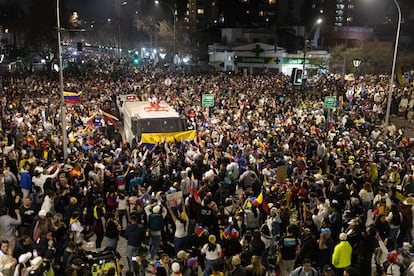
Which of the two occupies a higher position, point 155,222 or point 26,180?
point 26,180

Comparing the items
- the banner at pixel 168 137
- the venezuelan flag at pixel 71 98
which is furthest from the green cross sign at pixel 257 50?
the banner at pixel 168 137

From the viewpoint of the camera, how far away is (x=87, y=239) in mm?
9508

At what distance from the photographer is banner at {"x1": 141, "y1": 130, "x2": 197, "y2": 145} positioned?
640 inches

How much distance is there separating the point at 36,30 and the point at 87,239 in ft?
143

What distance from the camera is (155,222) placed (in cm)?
921

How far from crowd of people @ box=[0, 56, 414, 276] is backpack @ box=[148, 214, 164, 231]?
3cm

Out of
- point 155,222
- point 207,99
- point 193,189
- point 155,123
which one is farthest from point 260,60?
point 155,222

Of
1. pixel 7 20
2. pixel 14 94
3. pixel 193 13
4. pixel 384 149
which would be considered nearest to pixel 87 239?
pixel 384 149

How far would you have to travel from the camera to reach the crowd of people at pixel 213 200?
8.09 m

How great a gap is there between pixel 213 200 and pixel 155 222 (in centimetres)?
215

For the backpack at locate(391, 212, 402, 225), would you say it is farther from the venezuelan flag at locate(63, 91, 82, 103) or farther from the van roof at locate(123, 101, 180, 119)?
the venezuelan flag at locate(63, 91, 82, 103)

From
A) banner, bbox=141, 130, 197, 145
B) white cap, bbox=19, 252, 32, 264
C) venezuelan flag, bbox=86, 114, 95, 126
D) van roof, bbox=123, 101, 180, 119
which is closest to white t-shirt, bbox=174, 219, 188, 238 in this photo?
white cap, bbox=19, 252, 32, 264

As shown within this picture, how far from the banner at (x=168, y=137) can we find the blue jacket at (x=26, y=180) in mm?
5189

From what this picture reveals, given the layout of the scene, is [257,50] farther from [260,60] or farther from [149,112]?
[149,112]
